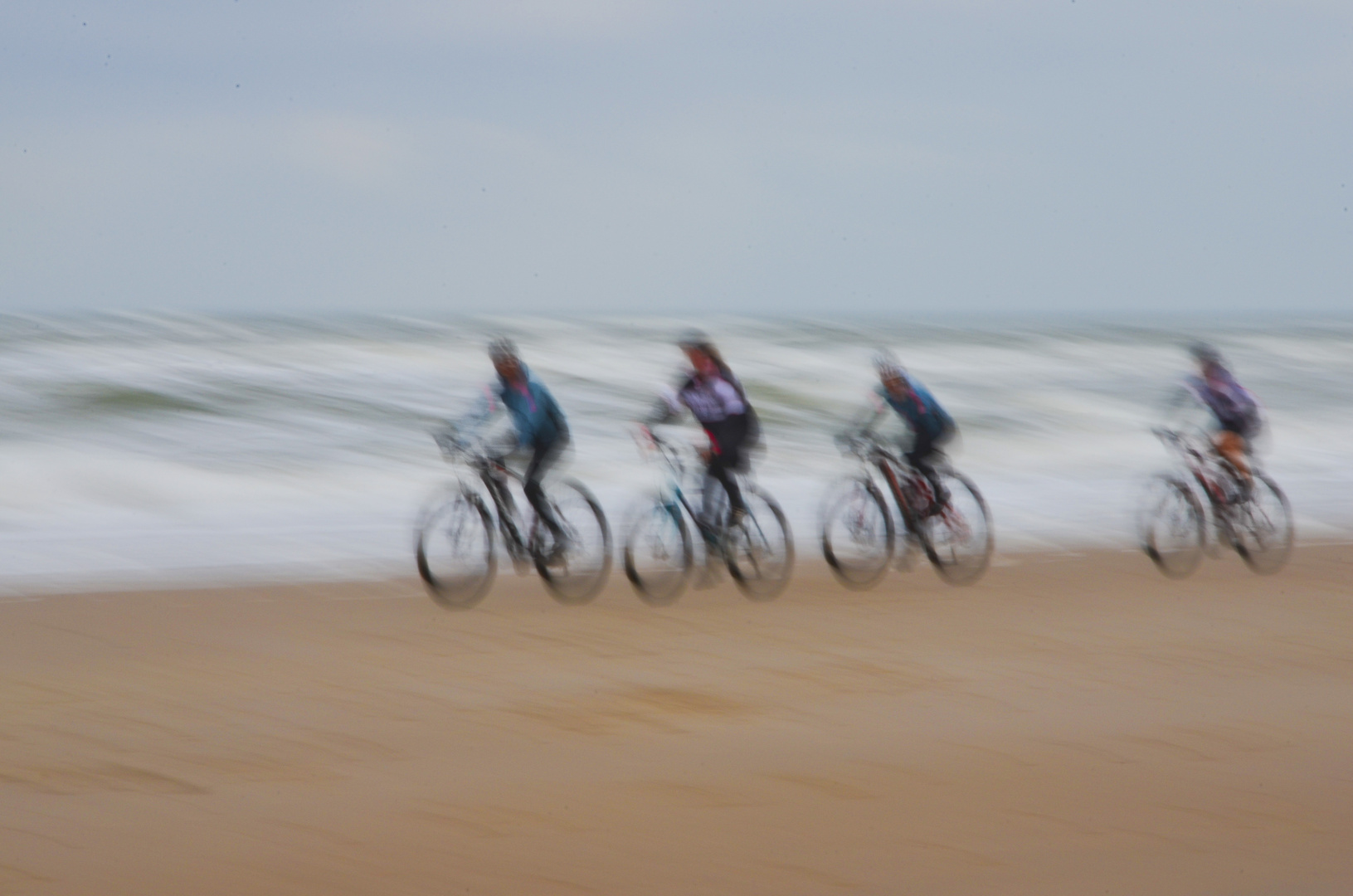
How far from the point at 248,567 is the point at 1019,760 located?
26.4 feet

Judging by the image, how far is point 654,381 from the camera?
44906 millimetres

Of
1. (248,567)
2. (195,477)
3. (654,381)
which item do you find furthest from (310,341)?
(248,567)

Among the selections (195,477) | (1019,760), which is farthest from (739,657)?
(195,477)

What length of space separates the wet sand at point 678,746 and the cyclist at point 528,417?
0.88 m

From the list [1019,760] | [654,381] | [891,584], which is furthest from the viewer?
[654,381]

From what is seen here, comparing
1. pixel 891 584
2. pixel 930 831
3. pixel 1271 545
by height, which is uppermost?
pixel 1271 545

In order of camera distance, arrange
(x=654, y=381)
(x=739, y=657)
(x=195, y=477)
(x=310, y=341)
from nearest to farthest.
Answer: (x=739, y=657) < (x=195, y=477) < (x=654, y=381) < (x=310, y=341)

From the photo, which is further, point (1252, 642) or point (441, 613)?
point (441, 613)

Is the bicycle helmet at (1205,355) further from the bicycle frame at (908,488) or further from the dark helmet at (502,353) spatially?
the dark helmet at (502,353)

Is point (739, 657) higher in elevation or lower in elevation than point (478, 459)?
lower

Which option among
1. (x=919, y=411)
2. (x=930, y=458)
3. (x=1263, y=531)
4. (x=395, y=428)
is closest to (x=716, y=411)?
(x=919, y=411)

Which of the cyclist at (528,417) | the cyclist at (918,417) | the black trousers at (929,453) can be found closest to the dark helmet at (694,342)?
the cyclist at (528,417)

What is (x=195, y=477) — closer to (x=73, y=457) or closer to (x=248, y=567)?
(x=73, y=457)

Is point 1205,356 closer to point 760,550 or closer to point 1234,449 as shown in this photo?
point 1234,449
